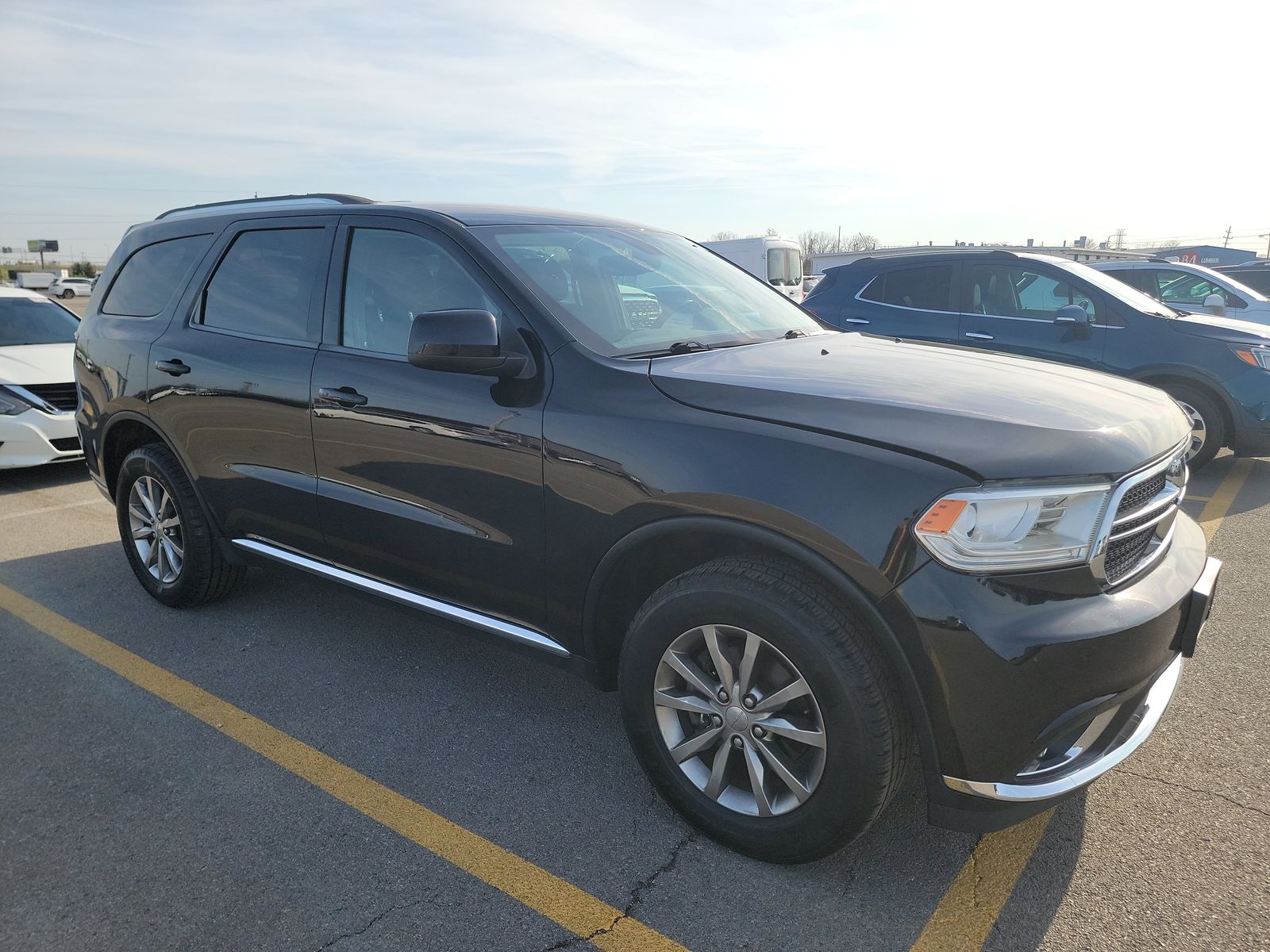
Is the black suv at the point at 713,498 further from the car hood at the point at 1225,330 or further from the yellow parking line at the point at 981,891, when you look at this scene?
the car hood at the point at 1225,330

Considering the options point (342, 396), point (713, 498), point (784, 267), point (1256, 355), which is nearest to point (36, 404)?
point (342, 396)

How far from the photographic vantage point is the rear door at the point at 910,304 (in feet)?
23.8

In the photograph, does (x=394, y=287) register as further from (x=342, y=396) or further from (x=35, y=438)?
(x=35, y=438)

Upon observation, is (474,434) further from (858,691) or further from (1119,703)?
(1119,703)

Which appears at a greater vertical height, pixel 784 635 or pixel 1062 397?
pixel 1062 397

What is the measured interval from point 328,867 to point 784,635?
142cm

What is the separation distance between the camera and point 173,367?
12.4ft

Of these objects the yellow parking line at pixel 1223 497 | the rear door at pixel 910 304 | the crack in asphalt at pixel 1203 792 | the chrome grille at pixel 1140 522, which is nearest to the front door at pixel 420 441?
the chrome grille at pixel 1140 522

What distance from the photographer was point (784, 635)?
2109 millimetres

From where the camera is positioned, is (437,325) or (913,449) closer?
(913,449)

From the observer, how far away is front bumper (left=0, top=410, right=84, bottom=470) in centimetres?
634

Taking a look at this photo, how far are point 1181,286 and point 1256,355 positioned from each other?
4.35m

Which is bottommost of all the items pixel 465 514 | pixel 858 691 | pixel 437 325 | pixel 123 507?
pixel 123 507

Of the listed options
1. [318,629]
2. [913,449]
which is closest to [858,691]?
[913,449]
